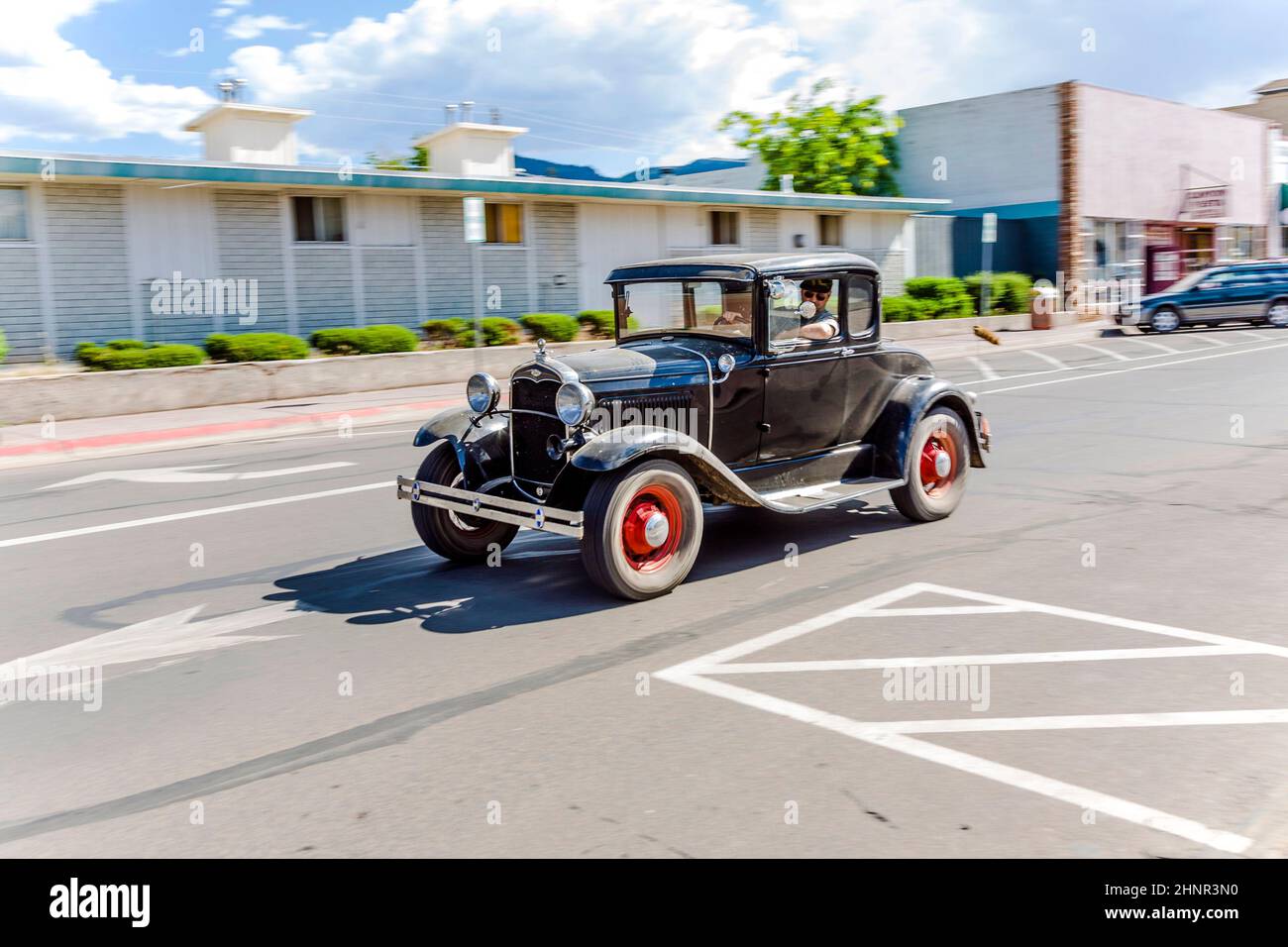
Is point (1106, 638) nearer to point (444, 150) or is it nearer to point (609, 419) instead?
point (609, 419)

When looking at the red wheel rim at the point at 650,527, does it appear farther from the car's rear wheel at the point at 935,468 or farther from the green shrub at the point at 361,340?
the green shrub at the point at 361,340

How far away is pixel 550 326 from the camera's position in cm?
2294

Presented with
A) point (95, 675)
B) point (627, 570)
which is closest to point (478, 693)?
point (627, 570)

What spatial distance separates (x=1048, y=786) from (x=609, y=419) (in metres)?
3.43

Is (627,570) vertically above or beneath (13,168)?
beneath

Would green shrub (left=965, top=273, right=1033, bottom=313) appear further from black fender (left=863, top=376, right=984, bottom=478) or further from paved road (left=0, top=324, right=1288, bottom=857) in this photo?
black fender (left=863, top=376, right=984, bottom=478)

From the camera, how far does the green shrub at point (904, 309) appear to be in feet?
94.0

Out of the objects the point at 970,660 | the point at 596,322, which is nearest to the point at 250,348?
the point at 596,322

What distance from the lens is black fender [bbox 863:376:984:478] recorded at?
7.79 m

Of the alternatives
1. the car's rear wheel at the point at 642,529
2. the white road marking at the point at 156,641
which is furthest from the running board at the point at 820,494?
the white road marking at the point at 156,641

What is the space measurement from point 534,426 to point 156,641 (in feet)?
7.83

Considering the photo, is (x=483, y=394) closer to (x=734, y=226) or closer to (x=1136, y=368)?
(x=1136, y=368)

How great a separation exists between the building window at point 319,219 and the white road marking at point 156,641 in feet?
55.4
